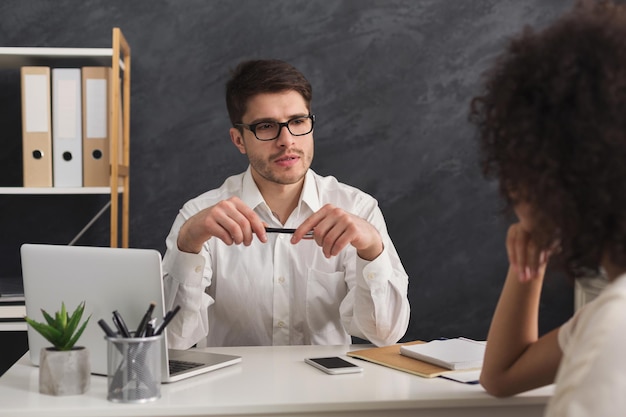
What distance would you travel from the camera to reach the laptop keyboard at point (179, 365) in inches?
60.2

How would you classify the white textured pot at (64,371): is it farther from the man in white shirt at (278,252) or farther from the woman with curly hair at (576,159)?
the woman with curly hair at (576,159)

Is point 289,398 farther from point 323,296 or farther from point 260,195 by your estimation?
point 260,195

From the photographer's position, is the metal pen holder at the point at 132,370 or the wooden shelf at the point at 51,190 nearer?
the metal pen holder at the point at 132,370

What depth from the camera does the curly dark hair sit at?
0.89m

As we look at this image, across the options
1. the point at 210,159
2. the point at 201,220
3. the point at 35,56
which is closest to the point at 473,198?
the point at 210,159

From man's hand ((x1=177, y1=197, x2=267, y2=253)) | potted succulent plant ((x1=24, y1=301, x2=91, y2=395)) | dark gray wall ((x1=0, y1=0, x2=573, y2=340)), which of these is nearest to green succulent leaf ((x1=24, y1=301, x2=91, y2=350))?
potted succulent plant ((x1=24, y1=301, x2=91, y2=395))

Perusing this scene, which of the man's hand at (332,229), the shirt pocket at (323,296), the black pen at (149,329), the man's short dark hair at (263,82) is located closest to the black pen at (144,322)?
the black pen at (149,329)

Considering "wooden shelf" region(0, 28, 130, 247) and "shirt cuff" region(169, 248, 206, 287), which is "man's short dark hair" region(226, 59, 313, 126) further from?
"shirt cuff" region(169, 248, 206, 287)

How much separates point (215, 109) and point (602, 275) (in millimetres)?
1941

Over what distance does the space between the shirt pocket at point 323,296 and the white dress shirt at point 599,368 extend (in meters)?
1.36

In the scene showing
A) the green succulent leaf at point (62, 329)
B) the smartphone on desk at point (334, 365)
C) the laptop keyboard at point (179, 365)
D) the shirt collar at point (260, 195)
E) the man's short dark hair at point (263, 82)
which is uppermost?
the man's short dark hair at point (263, 82)

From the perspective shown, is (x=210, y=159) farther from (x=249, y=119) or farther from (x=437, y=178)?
(x=437, y=178)

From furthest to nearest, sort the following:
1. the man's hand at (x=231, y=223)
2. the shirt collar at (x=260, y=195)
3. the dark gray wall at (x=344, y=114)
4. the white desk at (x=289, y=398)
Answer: the dark gray wall at (x=344, y=114), the shirt collar at (x=260, y=195), the man's hand at (x=231, y=223), the white desk at (x=289, y=398)

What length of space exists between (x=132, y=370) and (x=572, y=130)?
2.73 ft
